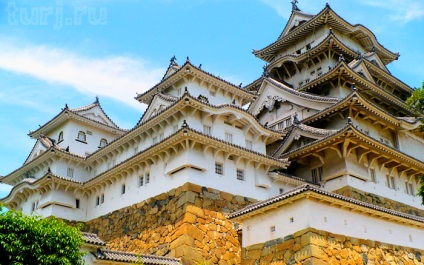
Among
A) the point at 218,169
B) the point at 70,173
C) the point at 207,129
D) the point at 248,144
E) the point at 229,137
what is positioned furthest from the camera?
the point at 70,173

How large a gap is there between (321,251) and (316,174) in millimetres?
12985

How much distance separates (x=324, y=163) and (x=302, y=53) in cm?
1517

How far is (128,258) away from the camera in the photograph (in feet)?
64.9

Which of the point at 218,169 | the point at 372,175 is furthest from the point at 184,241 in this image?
the point at 372,175

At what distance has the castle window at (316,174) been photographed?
3033 centimetres

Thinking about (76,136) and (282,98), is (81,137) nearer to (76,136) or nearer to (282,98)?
(76,136)

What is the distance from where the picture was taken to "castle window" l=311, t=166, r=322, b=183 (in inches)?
1194

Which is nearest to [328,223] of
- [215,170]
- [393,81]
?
[215,170]

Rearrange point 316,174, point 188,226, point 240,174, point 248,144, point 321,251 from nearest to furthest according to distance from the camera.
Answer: point 321,251 < point 188,226 < point 240,174 < point 248,144 < point 316,174

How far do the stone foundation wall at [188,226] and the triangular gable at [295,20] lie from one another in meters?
25.7

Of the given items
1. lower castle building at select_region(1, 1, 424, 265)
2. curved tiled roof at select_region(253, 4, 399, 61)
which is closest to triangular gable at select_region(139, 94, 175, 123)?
lower castle building at select_region(1, 1, 424, 265)

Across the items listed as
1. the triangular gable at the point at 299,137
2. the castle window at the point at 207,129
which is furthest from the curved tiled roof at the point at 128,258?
the triangular gable at the point at 299,137

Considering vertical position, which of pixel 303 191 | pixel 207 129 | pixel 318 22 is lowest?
pixel 303 191

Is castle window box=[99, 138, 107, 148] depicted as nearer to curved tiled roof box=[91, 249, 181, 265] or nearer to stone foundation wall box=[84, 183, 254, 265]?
stone foundation wall box=[84, 183, 254, 265]
